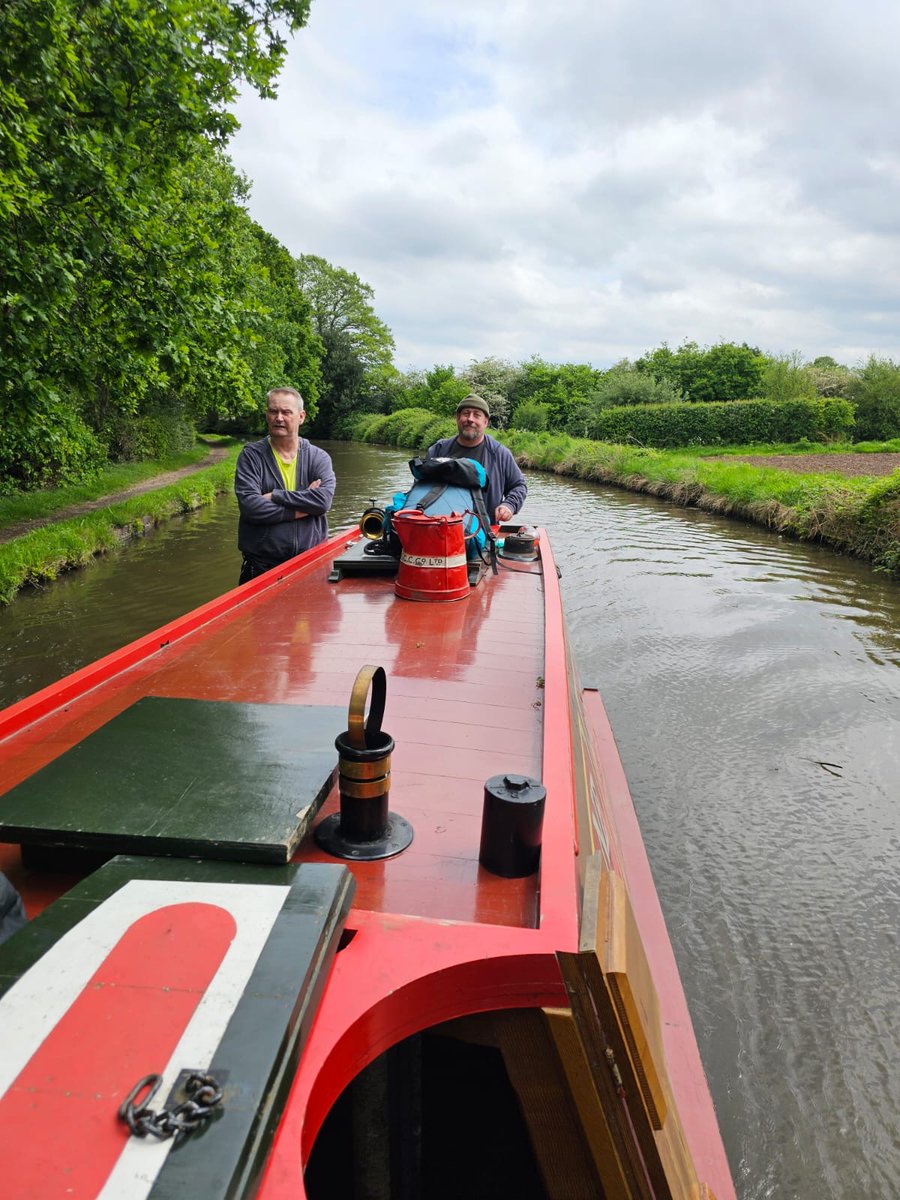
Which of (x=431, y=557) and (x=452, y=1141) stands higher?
(x=431, y=557)

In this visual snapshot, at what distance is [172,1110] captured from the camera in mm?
893

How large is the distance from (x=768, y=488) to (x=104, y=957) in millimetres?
15722

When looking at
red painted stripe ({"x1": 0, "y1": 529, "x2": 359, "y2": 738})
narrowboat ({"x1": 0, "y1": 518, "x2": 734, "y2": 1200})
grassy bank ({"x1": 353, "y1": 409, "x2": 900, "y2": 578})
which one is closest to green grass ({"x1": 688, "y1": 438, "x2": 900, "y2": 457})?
grassy bank ({"x1": 353, "y1": 409, "x2": 900, "y2": 578})

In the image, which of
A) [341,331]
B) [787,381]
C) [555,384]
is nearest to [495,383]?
[555,384]

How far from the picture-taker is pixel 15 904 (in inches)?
49.5

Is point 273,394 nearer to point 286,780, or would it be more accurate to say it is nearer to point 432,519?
point 432,519

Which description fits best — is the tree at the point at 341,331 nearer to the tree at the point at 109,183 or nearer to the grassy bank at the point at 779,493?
the grassy bank at the point at 779,493

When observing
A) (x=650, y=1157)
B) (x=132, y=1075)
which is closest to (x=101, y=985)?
(x=132, y=1075)

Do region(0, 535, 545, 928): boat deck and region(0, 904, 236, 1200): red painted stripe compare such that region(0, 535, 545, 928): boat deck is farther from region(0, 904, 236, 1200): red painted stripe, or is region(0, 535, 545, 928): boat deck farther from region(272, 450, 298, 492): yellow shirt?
region(272, 450, 298, 492): yellow shirt

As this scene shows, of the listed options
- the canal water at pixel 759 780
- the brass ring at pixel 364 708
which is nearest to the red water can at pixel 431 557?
the canal water at pixel 759 780

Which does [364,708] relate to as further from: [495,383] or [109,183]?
[495,383]

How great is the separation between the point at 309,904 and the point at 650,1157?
0.82 metres

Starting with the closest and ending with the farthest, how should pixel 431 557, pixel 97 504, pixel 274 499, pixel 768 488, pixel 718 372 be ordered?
pixel 431 557
pixel 274 499
pixel 97 504
pixel 768 488
pixel 718 372

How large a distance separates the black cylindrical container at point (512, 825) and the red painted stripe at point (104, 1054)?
672mm
